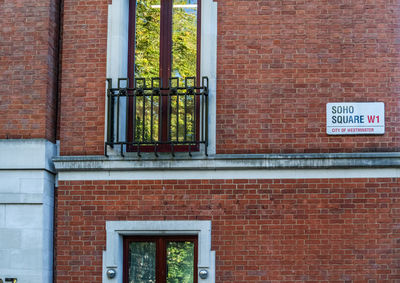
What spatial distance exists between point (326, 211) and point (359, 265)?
818 millimetres

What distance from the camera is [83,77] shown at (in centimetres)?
1027

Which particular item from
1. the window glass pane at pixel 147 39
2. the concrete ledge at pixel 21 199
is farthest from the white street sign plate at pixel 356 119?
the concrete ledge at pixel 21 199

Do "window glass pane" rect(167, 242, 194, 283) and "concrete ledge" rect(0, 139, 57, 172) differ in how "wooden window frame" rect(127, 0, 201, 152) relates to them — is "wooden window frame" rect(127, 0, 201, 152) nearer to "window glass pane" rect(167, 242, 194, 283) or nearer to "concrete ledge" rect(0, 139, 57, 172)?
"concrete ledge" rect(0, 139, 57, 172)

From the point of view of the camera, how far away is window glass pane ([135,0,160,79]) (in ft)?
34.2

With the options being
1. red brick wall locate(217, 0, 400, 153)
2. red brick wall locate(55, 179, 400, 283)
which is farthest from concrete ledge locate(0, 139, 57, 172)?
red brick wall locate(217, 0, 400, 153)

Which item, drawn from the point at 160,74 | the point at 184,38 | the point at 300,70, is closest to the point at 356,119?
the point at 300,70

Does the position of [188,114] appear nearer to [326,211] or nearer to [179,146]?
[179,146]

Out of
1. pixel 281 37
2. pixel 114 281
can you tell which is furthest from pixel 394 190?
pixel 114 281

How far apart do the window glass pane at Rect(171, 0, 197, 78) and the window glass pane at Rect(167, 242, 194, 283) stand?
2422 millimetres

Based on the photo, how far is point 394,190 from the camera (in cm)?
962

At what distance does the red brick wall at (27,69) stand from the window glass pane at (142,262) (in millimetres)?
1978

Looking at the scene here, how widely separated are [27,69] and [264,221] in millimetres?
3938

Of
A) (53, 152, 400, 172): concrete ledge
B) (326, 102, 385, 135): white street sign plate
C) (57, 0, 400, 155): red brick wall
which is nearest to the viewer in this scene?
(53, 152, 400, 172): concrete ledge

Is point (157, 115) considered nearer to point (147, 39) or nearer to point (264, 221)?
point (147, 39)
